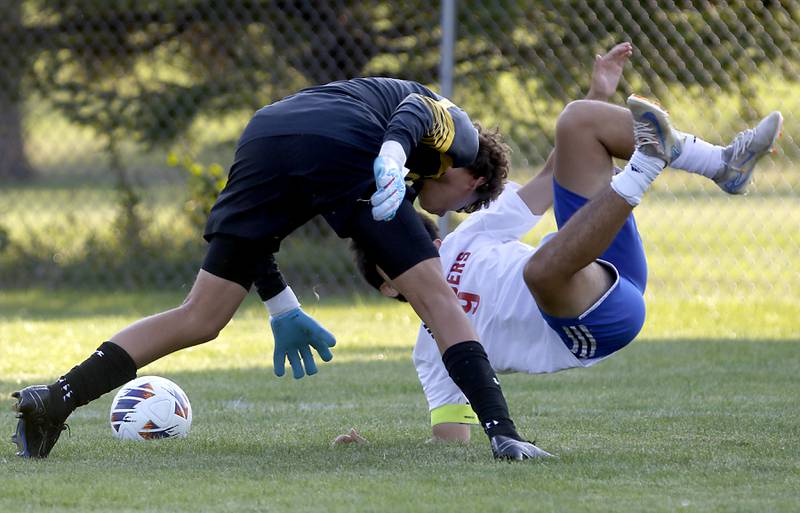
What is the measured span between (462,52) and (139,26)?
9.11ft

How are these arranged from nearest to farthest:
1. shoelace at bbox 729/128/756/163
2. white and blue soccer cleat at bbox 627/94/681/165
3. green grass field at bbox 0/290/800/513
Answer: green grass field at bbox 0/290/800/513 < white and blue soccer cleat at bbox 627/94/681/165 < shoelace at bbox 729/128/756/163

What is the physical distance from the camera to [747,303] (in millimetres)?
9281

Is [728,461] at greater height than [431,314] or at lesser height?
lesser

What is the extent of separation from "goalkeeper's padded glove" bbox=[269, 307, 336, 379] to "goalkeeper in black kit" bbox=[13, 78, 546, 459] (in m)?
0.26

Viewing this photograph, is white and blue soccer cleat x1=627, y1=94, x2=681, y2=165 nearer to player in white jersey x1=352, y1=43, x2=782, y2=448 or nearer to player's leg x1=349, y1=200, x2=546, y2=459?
player in white jersey x1=352, y1=43, x2=782, y2=448

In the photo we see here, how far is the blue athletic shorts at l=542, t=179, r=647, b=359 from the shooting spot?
4664mm

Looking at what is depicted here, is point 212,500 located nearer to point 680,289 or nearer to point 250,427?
point 250,427

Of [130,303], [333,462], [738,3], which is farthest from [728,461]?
[130,303]

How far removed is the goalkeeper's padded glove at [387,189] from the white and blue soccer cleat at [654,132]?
2.69 ft

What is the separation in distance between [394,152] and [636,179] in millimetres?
788

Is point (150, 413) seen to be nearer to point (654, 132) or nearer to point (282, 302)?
point (282, 302)

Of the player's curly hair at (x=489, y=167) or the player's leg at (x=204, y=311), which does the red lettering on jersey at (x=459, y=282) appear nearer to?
the player's curly hair at (x=489, y=167)

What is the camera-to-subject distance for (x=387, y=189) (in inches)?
153

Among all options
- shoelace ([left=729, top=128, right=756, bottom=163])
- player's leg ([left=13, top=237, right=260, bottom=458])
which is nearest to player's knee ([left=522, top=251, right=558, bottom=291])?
shoelace ([left=729, top=128, right=756, bottom=163])
